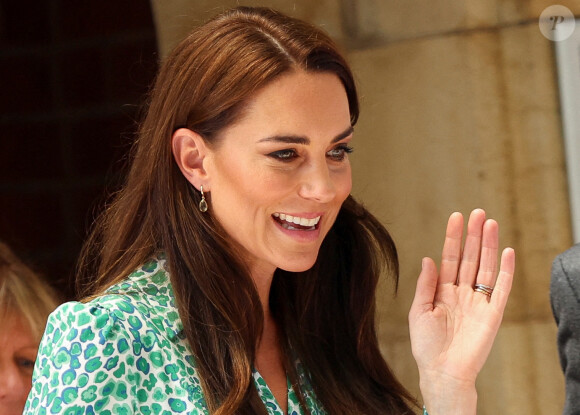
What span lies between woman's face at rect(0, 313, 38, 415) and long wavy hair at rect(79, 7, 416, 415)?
0.48m

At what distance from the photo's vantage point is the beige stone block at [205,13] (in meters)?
2.95

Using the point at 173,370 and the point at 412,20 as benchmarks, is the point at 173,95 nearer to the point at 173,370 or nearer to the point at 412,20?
the point at 173,370

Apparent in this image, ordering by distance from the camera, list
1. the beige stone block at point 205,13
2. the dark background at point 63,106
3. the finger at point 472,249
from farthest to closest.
A: the dark background at point 63,106 → the beige stone block at point 205,13 → the finger at point 472,249

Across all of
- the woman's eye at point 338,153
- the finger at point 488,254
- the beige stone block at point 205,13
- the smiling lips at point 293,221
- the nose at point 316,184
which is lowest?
the finger at point 488,254

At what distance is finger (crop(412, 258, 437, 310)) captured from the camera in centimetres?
216

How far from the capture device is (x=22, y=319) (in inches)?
106

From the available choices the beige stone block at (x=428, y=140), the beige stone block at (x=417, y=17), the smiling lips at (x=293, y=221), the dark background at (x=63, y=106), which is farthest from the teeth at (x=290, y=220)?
the dark background at (x=63, y=106)

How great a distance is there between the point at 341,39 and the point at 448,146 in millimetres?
404

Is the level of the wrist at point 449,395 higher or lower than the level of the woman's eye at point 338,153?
lower

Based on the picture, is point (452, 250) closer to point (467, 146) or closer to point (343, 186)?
point (343, 186)

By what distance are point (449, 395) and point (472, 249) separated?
0.28m

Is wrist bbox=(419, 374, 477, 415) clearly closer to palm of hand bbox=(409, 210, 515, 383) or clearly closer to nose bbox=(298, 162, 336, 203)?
palm of hand bbox=(409, 210, 515, 383)

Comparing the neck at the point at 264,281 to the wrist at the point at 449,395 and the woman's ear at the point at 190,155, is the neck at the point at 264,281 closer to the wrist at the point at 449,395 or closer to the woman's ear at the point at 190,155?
the woman's ear at the point at 190,155

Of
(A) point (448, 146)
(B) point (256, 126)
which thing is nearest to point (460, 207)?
(A) point (448, 146)
